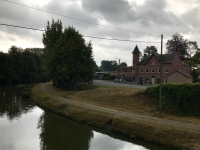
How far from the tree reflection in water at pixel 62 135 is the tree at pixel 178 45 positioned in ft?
246

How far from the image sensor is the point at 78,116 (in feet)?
73.2

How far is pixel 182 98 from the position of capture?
20.7m

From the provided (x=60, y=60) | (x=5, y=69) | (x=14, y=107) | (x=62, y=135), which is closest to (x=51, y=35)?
(x=60, y=60)

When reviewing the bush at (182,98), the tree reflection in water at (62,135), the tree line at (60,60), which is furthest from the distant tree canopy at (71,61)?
the bush at (182,98)

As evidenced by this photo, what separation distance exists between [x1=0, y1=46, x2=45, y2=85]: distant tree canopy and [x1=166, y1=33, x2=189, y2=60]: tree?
56272mm

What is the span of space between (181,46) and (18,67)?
2544 inches

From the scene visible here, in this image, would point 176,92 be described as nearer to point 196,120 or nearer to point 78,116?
point 196,120

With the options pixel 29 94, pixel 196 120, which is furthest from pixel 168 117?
pixel 29 94

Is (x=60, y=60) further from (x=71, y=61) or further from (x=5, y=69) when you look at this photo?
(x=5, y=69)

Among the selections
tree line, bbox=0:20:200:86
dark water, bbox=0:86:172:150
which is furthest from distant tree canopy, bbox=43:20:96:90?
dark water, bbox=0:86:172:150

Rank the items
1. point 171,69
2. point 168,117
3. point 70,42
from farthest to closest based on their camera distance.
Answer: point 171,69 → point 70,42 → point 168,117

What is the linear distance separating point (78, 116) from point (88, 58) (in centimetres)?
1836

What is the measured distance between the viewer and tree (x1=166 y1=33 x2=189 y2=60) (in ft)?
284

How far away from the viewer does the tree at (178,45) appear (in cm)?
8650
